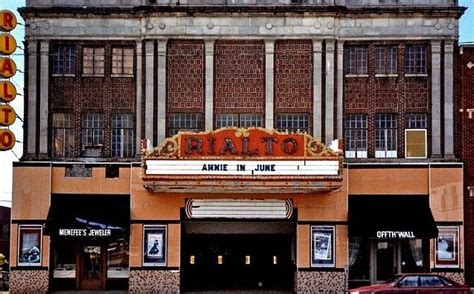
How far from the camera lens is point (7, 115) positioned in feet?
129

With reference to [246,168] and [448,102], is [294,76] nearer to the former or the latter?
[246,168]

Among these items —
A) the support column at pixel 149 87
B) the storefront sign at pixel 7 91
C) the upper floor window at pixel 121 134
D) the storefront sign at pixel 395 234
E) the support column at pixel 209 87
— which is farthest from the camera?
the upper floor window at pixel 121 134

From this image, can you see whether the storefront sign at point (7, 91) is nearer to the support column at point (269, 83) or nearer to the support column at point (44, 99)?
the support column at point (44, 99)

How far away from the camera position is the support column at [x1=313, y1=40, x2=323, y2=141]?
41.5 metres

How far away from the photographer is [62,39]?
1656 inches

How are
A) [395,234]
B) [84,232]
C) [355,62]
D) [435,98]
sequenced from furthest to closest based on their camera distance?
[355,62]
[435,98]
[84,232]
[395,234]

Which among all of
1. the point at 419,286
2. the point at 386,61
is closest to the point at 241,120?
the point at 386,61

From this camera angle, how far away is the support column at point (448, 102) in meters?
41.2

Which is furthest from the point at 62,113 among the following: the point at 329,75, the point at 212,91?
the point at 329,75

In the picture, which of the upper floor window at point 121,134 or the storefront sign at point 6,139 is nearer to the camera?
the storefront sign at point 6,139

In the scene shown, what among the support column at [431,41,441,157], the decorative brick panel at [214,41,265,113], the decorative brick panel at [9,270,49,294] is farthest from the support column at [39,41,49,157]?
the support column at [431,41,441,157]

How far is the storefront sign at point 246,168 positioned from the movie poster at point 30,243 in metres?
6.72

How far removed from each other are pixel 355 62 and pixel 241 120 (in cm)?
607

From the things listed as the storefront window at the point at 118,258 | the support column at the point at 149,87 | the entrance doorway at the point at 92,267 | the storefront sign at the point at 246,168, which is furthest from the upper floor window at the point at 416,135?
the entrance doorway at the point at 92,267
